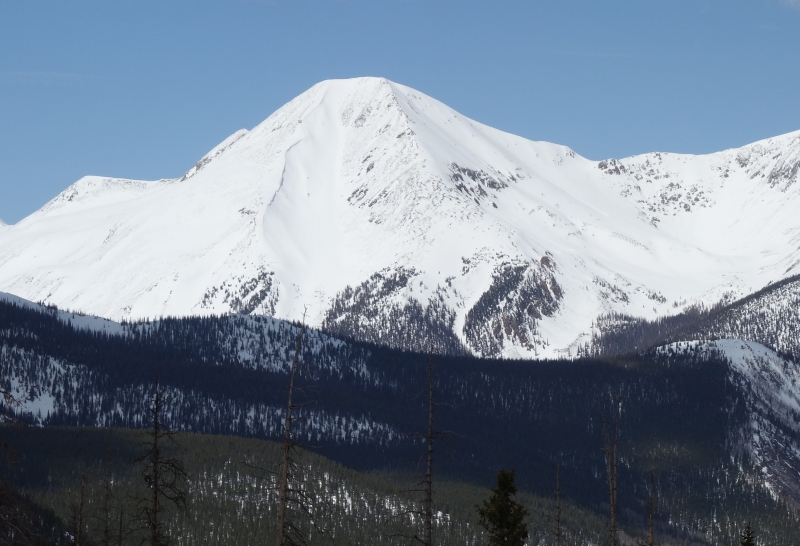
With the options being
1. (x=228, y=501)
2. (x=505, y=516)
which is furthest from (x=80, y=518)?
(x=228, y=501)

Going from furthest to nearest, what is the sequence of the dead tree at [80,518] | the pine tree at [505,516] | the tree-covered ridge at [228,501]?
the tree-covered ridge at [228,501], the dead tree at [80,518], the pine tree at [505,516]

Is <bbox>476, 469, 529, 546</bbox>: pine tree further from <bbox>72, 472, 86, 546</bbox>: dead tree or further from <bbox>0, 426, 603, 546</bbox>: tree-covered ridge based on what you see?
<bbox>0, 426, 603, 546</bbox>: tree-covered ridge

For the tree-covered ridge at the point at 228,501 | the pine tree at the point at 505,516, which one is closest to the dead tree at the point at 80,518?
the pine tree at the point at 505,516

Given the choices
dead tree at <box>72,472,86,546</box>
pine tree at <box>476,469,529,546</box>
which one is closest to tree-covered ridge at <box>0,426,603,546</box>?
dead tree at <box>72,472,86,546</box>

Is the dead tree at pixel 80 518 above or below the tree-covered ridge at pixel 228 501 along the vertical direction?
above

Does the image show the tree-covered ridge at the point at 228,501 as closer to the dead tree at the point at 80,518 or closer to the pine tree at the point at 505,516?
the dead tree at the point at 80,518

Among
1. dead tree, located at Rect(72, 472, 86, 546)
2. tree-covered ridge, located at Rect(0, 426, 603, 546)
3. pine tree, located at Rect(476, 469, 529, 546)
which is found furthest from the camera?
tree-covered ridge, located at Rect(0, 426, 603, 546)

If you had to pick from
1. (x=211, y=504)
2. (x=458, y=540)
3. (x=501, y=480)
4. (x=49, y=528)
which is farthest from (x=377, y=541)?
(x=501, y=480)

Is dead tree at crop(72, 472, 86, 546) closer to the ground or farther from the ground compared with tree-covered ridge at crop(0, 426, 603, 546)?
farther from the ground

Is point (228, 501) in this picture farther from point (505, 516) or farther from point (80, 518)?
point (505, 516)

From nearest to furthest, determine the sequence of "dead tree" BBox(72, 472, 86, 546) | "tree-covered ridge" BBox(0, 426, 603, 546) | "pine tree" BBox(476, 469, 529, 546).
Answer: "pine tree" BBox(476, 469, 529, 546)
"dead tree" BBox(72, 472, 86, 546)
"tree-covered ridge" BBox(0, 426, 603, 546)

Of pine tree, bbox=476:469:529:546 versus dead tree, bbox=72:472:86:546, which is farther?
dead tree, bbox=72:472:86:546

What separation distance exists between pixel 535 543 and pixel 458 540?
17.6 m

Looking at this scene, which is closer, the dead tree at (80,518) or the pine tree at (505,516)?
the pine tree at (505,516)
